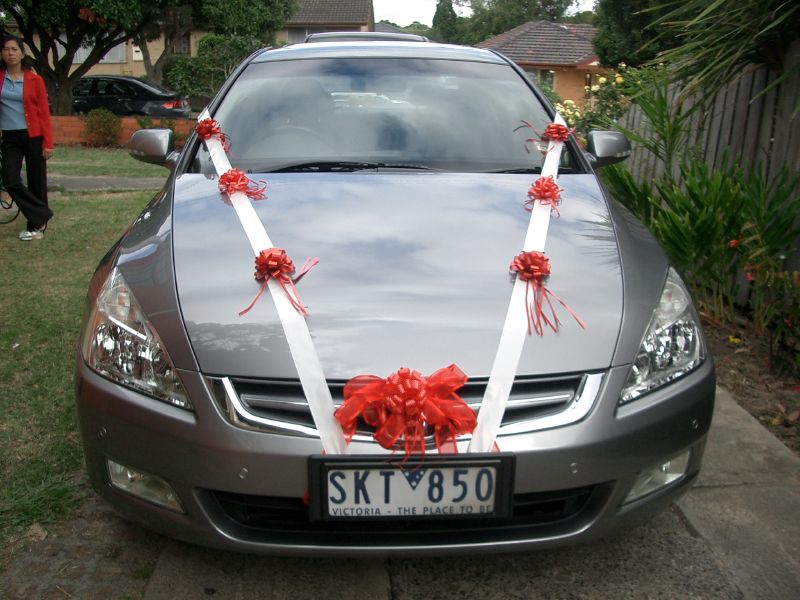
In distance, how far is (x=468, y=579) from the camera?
2.46m

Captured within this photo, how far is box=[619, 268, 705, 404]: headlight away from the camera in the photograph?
2.23m

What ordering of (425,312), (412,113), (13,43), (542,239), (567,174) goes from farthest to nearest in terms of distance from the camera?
(13,43)
(412,113)
(567,174)
(542,239)
(425,312)

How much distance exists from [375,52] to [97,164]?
11608mm

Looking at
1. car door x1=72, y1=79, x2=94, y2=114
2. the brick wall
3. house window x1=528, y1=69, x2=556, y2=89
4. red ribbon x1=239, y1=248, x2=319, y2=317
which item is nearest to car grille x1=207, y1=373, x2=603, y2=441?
red ribbon x1=239, y1=248, x2=319, y2=317

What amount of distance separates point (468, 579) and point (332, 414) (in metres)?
0.78

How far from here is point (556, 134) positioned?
3461 millimetres

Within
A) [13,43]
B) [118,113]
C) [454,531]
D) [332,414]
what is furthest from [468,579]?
[118,113]

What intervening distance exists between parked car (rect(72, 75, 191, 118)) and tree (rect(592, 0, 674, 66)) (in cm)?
1178

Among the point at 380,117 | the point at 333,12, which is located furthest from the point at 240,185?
the point at 333,12

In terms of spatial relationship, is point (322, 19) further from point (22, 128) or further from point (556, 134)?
point (556, 134)

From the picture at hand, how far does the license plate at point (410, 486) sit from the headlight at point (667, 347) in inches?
16.6

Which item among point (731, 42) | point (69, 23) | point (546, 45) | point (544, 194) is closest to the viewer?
point (544, 194)

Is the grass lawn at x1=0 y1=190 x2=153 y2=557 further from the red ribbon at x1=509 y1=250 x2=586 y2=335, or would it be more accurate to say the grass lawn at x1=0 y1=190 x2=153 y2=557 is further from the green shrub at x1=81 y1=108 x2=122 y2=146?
the green shrub at x1=81 y1=108 x2=122 y2=146

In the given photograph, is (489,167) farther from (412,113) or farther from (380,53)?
(380,53)
